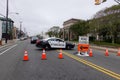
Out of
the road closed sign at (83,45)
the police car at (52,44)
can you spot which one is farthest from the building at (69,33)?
the road closed sign at (83,45)

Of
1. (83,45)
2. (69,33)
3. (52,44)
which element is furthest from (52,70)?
(69,33)

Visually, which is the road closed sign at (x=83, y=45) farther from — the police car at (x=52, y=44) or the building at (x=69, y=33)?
the building at (x=69, y=33)

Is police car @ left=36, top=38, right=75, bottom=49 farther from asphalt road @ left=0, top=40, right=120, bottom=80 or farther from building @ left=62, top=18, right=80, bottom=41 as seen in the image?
building @ left=62, top=18, right=80, bottom=41

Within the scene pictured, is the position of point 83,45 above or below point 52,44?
above

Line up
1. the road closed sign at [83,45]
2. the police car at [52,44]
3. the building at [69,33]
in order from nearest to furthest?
the road closed sign at [83,45]
the police car at [52,44]
the building at [69,33]

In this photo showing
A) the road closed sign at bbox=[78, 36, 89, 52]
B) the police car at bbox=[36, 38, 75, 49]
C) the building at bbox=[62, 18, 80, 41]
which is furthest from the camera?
the building at bbox=[62, 18, 80, 41]

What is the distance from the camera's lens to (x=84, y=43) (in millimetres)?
23016

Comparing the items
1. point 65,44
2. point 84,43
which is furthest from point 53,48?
point 84,43

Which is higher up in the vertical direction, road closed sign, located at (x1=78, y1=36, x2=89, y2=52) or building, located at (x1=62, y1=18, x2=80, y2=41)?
building, located at (x1=62, y1=18, x2=80, y2=41)

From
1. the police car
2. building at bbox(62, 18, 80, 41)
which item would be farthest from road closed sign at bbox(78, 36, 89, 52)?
building at bbox(62, 18, 80, 41)

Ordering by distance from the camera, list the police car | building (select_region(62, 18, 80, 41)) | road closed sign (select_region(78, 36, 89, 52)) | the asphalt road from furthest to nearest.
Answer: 1. building (select_region(62, 18, 80, 41))
2. the police car
3. road closed sign (select_region(78, 36, 89, 52))
4. the asphalt road

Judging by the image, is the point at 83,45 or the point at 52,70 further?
the point at 83,45

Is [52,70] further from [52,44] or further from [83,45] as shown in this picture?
[52,44]

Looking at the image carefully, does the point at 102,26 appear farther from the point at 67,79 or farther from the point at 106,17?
the point at 67,79
